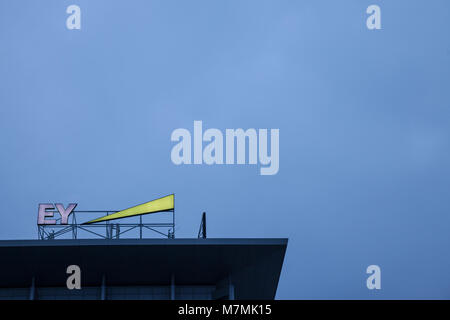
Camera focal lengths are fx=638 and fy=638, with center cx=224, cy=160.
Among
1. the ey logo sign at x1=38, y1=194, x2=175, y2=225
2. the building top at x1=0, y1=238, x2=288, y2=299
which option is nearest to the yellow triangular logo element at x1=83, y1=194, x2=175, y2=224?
the ey logo sign at x1=38, y1=194, x2=175, y2=225

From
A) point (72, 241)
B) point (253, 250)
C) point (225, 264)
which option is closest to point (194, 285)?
point (225, 264)

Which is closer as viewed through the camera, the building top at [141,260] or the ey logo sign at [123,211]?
the building top at [141,260]

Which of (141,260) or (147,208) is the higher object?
(147,208)

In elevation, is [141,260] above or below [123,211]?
below

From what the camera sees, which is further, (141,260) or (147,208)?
(147,208)

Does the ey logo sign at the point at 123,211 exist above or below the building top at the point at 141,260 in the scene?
above

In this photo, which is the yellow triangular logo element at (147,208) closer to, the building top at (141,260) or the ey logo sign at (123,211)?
the ey logo sign at (123,211)

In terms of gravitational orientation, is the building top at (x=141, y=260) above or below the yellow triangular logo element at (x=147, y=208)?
below

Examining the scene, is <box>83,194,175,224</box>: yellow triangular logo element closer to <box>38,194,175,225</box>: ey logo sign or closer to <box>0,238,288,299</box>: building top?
<box>38,194,175,225</box>: ey logo sign

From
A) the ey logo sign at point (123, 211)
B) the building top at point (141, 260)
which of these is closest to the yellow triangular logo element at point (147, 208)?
the ey logo sign at point (123, 211)

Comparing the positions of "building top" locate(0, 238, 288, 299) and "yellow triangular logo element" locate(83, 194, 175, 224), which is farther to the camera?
"yellow triangular logo element" locate(83, 194, 175, 224)
